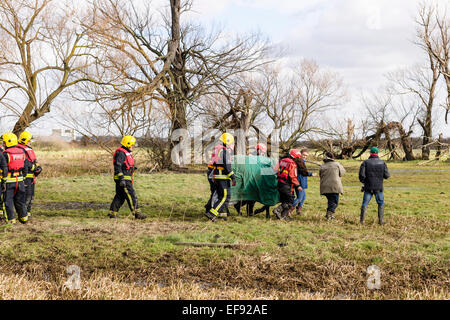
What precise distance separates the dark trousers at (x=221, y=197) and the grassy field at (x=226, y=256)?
0.41 meters

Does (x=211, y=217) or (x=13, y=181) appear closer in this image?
(x=13, y=181)

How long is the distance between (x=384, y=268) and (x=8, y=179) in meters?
7.87

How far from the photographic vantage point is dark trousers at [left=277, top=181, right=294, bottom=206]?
10086 mm

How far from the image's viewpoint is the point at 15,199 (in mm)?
9508

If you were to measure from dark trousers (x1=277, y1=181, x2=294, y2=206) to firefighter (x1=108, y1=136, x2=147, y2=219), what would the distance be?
337 cm

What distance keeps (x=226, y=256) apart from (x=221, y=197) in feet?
9.89

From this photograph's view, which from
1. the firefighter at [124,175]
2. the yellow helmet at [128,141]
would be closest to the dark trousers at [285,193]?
the firefighter at [124,175]

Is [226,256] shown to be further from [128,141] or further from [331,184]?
[128,141]

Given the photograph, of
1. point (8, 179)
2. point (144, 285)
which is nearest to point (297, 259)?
point (144, 285)

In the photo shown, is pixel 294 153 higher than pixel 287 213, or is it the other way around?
pixel 294 153

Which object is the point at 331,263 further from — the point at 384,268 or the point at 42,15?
the point at 42,15

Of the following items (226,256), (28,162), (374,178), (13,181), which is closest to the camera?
(226,256)

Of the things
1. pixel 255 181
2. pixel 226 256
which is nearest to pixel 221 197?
pixel 255 181

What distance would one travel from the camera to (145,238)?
7953 millimetres
